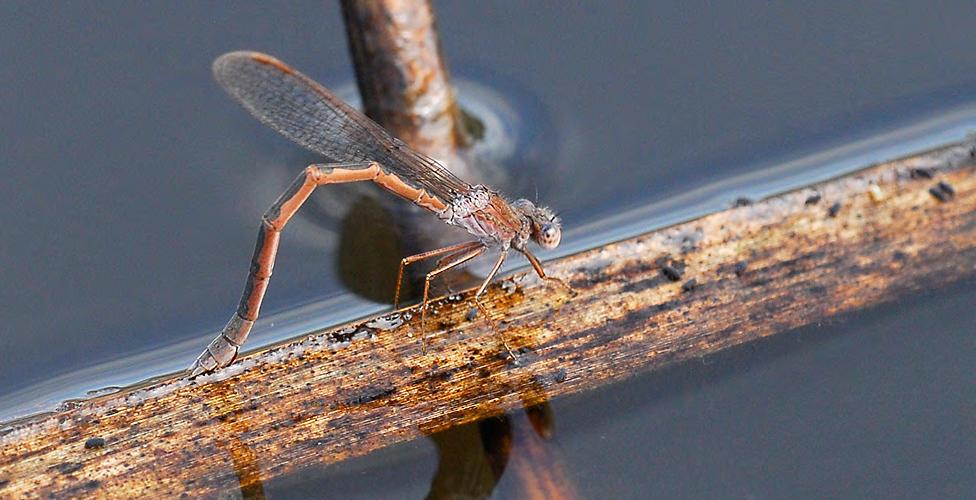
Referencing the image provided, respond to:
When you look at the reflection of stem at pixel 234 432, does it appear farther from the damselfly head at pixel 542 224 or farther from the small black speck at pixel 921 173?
the small black speck at pixel 921 173

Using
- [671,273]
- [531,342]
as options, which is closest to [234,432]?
[531,342]

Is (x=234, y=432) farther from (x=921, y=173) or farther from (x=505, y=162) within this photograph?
(x=921, y=173)

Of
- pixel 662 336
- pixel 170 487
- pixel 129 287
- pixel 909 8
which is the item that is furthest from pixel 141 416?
pixel 909 8

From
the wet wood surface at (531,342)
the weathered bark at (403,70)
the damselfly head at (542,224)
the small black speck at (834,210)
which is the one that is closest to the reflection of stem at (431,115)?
the weathered bark at (403,70)

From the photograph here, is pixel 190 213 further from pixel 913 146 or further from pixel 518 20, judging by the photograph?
pixel 913 146

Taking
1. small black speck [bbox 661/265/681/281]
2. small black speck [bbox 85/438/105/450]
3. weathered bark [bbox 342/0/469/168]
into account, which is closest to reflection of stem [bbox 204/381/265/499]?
small black speck [bbox 85/438/105/450]

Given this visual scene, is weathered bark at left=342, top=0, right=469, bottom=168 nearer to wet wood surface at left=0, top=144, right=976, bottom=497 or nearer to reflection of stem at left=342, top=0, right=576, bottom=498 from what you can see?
reflection of stem at left=342, top=0, right=576, bottom=498

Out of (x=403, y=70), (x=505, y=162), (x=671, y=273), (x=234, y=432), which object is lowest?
(x=234, y=432)
